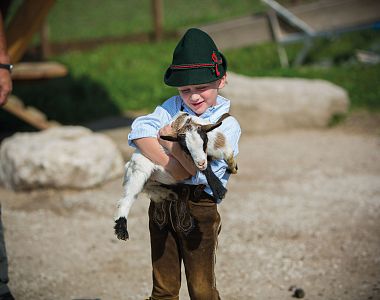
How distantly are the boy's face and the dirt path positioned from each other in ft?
5.78

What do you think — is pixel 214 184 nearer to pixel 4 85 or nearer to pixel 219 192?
pixel 219 192

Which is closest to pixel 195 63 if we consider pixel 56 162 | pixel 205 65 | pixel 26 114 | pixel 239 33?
pixel 205 65

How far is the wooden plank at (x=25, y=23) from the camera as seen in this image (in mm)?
6781

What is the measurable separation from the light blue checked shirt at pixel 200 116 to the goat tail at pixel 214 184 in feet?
0.29

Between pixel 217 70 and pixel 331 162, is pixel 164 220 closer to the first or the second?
pixel 217 70

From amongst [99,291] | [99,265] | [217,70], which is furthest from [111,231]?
[217,70]

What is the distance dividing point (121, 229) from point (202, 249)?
1.64ft

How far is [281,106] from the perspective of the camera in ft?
25.2

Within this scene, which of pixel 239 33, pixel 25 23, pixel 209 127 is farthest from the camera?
pixel 239 33

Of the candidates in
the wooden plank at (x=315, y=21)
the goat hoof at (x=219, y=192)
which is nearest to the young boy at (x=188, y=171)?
the goat hoof at (x=219, y=192)

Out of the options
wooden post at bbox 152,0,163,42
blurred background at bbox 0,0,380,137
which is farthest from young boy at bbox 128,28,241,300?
wooden post at bbox 152,0,163,42

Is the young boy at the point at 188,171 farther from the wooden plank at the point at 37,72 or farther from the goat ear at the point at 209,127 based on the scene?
the wooden plank at the point at 37,72

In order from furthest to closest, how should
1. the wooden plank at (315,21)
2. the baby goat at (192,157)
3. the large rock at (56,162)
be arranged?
the wooden plank at (315,21) → the large rock at (56,162) → the baby goat at (192,157)

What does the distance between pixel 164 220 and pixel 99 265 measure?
6.08 ft
